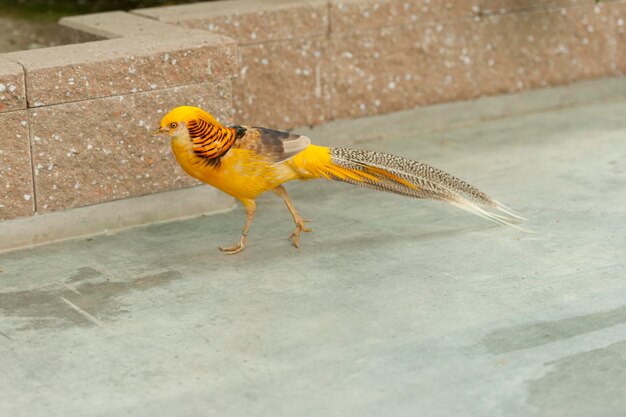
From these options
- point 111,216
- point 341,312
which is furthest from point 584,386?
point 111,216

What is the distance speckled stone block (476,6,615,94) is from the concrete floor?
1294 millimetres

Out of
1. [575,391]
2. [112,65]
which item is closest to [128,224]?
[112,65]

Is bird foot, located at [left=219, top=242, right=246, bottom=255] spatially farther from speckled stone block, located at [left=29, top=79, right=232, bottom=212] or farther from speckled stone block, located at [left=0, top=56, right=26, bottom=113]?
speckled stone block, located at [left=0, top=56, right=26, bottom=113]

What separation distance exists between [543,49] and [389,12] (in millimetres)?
1288

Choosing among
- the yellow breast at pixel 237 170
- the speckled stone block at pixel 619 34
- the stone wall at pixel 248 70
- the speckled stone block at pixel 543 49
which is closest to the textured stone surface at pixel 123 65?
the stone wall at pixel 248 70

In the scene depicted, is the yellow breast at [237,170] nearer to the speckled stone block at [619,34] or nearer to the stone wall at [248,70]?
the stone wall at [248,70]

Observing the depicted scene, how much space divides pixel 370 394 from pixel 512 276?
1.36 meters

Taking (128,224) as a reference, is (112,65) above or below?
above

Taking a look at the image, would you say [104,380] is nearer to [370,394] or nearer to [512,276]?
[370,394]

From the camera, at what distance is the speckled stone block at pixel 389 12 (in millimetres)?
7230

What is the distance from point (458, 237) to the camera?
5781 millimetres

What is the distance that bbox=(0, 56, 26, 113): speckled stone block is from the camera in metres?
5.50

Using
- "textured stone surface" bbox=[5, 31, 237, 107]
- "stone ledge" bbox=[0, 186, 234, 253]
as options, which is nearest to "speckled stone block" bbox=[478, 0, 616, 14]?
"textured stone surface" bbox=[5, 31, 237, 107]

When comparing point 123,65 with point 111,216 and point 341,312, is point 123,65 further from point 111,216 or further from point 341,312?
point 341,312
